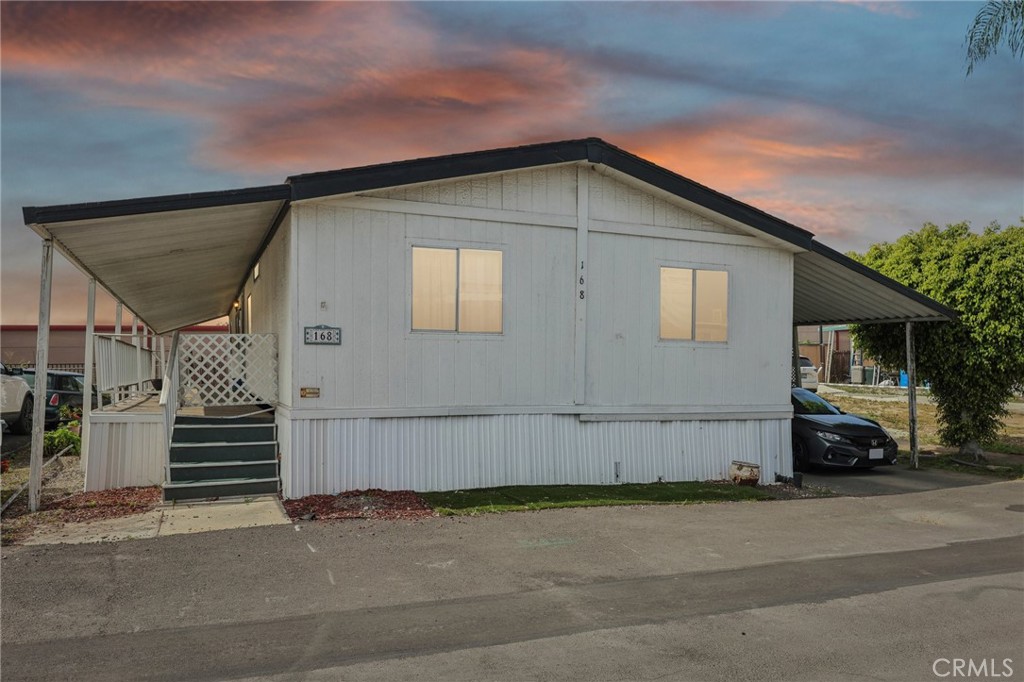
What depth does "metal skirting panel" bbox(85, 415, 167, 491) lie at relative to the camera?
32.0ft

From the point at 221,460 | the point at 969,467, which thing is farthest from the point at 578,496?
the point at 969,467

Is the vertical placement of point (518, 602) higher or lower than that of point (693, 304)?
lower

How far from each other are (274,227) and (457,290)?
2.86 metres

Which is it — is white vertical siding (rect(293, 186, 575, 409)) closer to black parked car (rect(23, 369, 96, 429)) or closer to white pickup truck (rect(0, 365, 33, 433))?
white pickup truck (rect(0, 365, 33, 433))

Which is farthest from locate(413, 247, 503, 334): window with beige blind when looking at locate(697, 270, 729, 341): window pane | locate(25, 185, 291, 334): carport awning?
locate(697, 270, 729, 341): window pane

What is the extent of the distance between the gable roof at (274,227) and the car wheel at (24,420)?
410 cm

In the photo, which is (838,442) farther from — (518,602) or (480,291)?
(518,602)

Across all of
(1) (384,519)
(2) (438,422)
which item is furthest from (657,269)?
(1) (384,519)

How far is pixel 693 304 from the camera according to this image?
1115 cm

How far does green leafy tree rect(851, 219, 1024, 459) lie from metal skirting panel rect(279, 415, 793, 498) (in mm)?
4468

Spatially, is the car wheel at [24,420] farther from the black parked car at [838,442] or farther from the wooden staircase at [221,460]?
the black parked car at [838,442]

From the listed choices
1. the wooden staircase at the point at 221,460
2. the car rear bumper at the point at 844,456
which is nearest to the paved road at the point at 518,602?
the wooden staircase at the point at 221,460

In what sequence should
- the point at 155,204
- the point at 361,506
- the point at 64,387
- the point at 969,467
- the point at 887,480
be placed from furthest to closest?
the point at 64,387
the point at 969,467
the point at 887,480
the point at 361,506
the point at 155,204

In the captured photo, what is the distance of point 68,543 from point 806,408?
12058 mm
